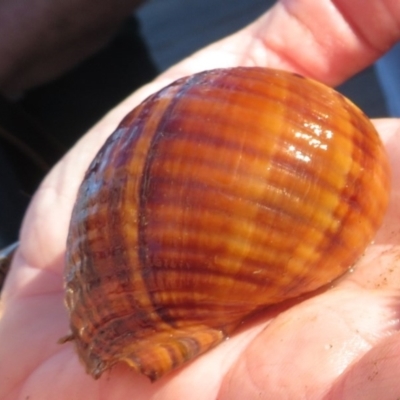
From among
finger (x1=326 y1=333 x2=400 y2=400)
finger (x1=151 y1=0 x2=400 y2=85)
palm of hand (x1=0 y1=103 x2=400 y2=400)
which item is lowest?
palm of hand (x1=0 y1=103 x2=400 y2=400)

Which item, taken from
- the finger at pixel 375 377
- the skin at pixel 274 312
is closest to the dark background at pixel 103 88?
the skin at pixel 274 312

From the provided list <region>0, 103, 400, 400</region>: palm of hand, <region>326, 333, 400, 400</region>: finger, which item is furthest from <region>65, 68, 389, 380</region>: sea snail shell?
<region>326, 333, 400, 400</region>: finger

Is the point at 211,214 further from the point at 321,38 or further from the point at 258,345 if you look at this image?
the point at 321,38

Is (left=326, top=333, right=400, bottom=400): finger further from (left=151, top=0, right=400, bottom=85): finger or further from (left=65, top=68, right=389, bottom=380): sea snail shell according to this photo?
(left=151, top=0, right=400, bottom=85): finger

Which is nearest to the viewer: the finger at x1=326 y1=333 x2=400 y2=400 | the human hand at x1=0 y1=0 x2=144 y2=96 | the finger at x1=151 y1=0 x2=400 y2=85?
the finger at x1=326 y1=333 x2=400 y2=400

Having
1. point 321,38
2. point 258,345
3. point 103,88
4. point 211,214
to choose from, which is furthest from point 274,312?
point 103,88

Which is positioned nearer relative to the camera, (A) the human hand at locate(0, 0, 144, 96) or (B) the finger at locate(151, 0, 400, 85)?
(B) the finger at locate(151, 0, 400, 85)
